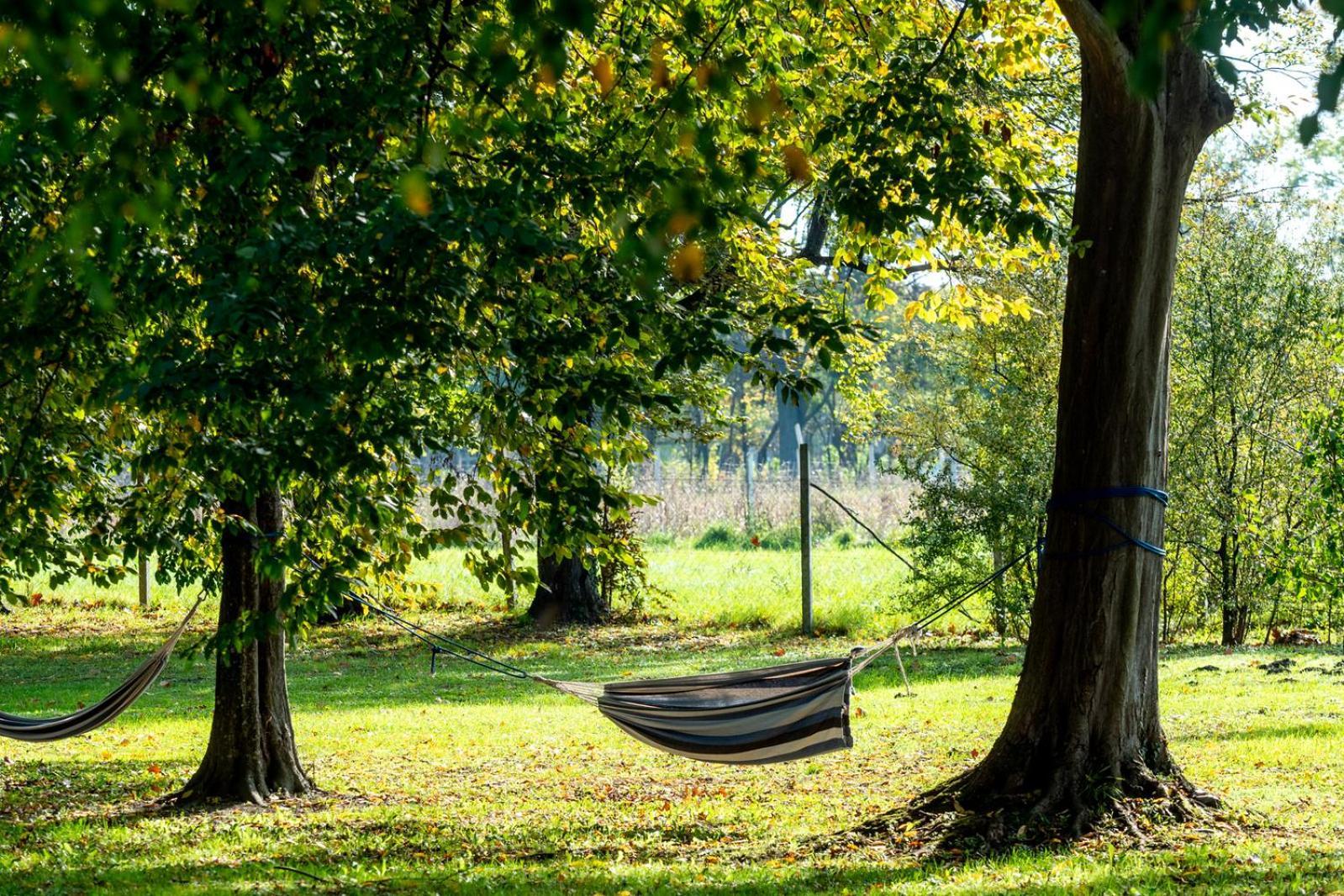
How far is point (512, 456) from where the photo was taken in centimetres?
474

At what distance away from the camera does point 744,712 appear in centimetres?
515

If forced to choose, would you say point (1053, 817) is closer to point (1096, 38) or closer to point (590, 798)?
point (590, 798)

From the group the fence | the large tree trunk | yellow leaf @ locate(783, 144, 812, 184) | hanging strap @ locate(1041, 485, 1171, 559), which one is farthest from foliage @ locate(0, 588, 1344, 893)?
the fence

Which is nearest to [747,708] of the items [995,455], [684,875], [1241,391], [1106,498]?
[684,875]

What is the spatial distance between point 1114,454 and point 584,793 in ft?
9.77

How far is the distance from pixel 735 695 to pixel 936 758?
1.75m

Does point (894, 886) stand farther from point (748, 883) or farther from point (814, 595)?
point (814, 595)

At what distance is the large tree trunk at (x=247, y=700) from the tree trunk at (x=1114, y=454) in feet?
10.1

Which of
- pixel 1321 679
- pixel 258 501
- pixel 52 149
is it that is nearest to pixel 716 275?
pixel 258 501

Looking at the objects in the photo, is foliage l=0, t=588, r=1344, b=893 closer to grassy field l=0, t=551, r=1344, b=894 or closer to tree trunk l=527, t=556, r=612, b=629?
grassy field l=0, t=551, r=1344, b=894

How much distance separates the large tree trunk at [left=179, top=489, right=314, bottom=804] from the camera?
558cm

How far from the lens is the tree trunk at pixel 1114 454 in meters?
4.77

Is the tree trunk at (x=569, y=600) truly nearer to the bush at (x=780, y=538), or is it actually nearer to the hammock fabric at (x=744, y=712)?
the bush at (x=780, y=538)

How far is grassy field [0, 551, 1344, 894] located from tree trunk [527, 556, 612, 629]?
2.12 meters
